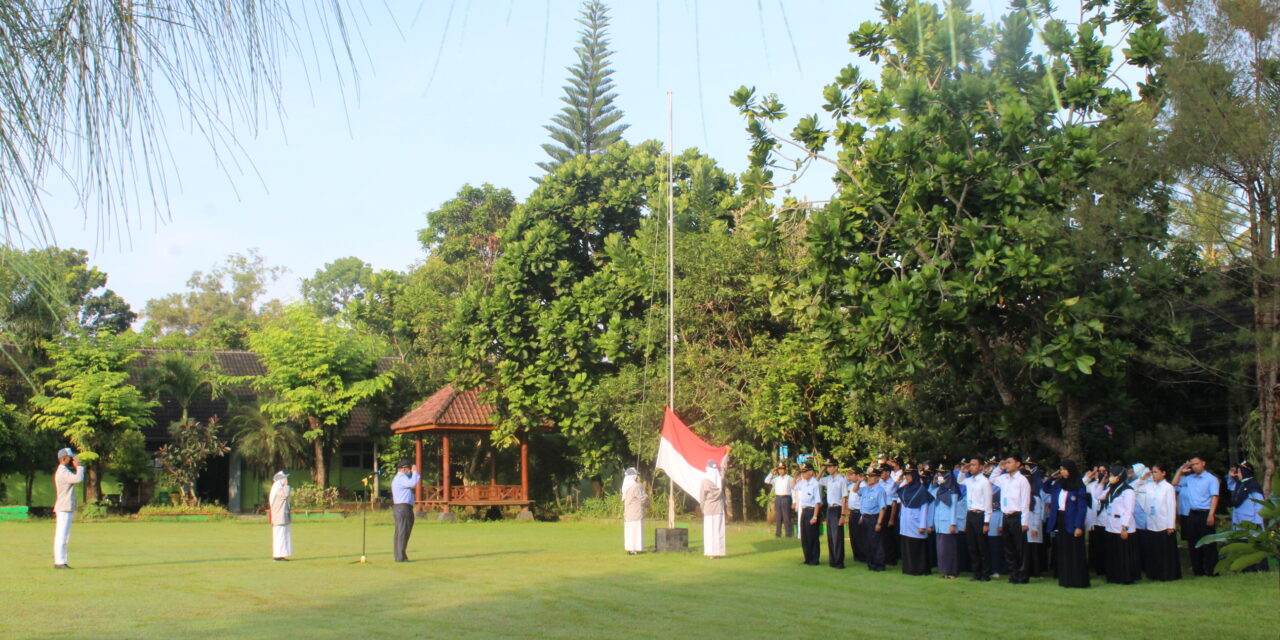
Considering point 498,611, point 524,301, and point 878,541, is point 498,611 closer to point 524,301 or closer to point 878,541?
point 878,541

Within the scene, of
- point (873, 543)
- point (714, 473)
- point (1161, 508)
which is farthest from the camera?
point (714, 473)

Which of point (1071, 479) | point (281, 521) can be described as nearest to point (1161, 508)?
point (1071, 479)

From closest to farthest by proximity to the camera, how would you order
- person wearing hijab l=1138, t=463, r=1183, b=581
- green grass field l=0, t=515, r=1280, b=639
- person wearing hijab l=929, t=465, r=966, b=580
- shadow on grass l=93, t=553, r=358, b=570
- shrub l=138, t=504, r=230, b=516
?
green grass field l=0, t=515, r=1280, b=639 → person wearing hijab l=1138, t=463, r=1183, b=581 → person wearing hijab l=929, t=465, r=966, b=580 → shadow on grass l=93, t=553, r=358, b=570 → shrub l=138, t=504, r=230, b=516

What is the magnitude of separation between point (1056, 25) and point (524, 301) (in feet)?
49.7

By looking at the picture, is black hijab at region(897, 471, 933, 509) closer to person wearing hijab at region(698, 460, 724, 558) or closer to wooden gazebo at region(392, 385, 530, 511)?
person wearing hijab at region(698, 460, 724, 558)

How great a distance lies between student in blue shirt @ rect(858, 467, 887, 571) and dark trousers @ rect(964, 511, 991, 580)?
1.28 m

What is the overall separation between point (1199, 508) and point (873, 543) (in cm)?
375

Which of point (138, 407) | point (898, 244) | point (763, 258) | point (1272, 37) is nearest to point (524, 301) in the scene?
point (763, 258)

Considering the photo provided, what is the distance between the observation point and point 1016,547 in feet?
38.4

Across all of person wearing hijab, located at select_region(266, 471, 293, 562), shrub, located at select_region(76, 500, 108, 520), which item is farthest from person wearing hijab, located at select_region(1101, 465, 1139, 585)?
shrub, located at select_region(76, 500, 108, 520)

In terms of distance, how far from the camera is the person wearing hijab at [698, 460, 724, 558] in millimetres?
14742

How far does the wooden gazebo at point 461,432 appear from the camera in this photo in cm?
2693

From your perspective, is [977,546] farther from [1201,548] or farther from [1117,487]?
[1201,548]

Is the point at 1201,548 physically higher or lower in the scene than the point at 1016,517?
lower
